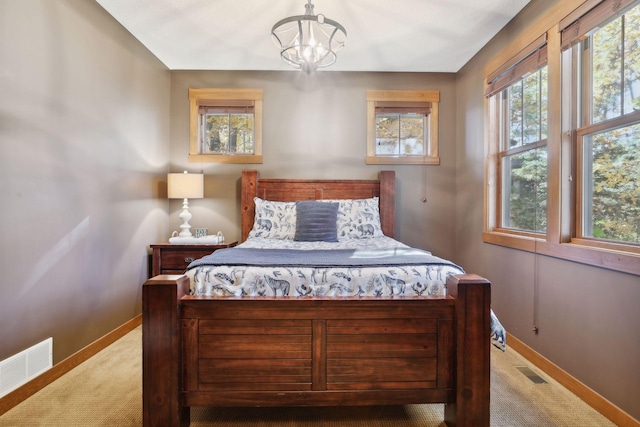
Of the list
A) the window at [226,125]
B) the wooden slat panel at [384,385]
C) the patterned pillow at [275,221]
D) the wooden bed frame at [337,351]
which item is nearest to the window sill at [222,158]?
the window at [226,125]

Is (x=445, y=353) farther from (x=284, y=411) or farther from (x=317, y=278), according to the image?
(x=284, y=411)

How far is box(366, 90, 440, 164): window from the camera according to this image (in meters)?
3.54

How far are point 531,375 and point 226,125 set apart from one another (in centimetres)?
357

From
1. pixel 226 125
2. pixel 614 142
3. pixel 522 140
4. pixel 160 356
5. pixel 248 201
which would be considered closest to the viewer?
pixel 160 356

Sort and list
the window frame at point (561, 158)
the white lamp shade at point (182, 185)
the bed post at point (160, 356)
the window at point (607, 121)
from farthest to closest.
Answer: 1. the white lamp shade at point (182, 185)
2. the window frame at point (561, 158)
3. the window at point (607, 121)
4. the bed post at point (160, 356)

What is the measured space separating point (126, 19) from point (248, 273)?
2437mm

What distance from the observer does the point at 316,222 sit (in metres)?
2.79

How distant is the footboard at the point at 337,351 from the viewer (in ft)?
4.76

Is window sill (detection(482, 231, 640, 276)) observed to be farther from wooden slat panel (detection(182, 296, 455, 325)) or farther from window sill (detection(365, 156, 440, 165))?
window sill (detection(365, 156, 440, 165))

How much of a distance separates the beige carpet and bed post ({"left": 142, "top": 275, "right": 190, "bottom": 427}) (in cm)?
26

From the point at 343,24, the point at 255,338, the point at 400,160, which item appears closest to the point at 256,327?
the point at 255,338

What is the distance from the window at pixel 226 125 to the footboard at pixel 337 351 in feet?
7.73

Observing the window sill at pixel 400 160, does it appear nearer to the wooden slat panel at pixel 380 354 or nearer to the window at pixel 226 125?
the window at pixel 226 125

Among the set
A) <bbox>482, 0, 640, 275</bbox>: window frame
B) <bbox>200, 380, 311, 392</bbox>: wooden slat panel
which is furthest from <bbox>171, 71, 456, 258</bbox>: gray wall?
<bbox>200, 380, 311, 392</bbox>: wooden slat panel
